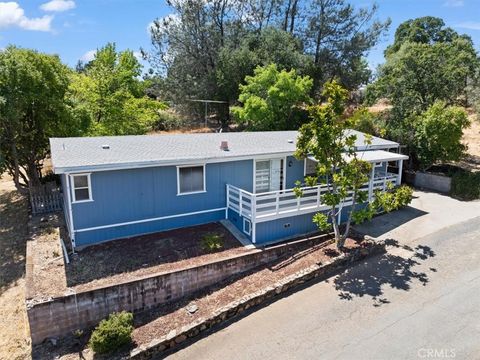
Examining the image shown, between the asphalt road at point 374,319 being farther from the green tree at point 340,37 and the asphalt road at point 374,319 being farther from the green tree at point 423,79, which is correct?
the green tree at point 340,37

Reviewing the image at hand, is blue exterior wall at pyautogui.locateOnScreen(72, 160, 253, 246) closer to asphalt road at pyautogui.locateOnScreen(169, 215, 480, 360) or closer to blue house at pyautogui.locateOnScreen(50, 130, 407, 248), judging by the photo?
blue house at pyautogui.locateOnScreen(50, 130, 407, 248)

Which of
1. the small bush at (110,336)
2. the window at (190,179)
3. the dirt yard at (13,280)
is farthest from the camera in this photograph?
the window at (190,179)

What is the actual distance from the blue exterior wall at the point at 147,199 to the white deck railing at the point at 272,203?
2.30 feet

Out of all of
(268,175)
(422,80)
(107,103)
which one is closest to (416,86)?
(422,80)

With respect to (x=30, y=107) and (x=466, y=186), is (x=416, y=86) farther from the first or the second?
(x=30, y=107)

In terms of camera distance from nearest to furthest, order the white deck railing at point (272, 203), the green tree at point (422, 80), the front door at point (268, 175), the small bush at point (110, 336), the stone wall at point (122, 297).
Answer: the small bush at point (110, 336), the stone wall at point (122, 297), the white deck railing at point (272, 203), the front door at point (268, 175), the green tree at point (422, 80)

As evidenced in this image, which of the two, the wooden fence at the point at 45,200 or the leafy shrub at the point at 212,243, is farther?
the wooden fence at the point at 45,200

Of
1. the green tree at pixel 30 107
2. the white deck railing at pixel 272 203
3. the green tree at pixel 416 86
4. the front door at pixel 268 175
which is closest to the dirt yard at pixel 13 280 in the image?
the green tree at pixel 30 107

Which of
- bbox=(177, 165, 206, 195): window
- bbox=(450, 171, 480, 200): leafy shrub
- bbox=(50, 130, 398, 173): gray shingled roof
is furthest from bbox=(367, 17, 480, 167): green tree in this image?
bbox=(177, 165, 206, 195): window

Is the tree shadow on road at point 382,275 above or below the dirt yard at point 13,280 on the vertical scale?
above

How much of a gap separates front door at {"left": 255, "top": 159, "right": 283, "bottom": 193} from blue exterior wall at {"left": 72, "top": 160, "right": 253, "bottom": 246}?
0.42m

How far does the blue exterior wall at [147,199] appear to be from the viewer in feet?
38.6

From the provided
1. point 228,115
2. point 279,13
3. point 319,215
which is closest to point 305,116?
point 228,115

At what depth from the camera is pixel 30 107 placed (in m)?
17.8
